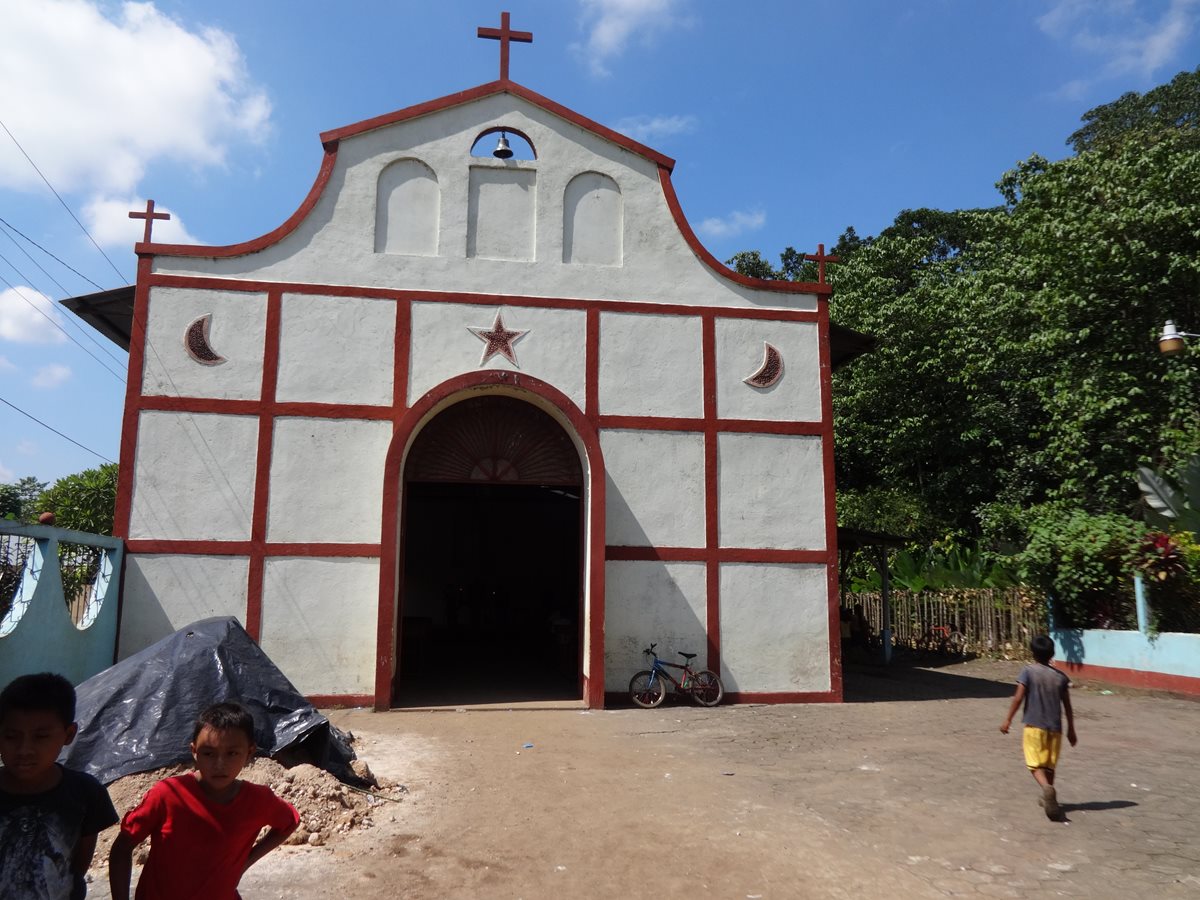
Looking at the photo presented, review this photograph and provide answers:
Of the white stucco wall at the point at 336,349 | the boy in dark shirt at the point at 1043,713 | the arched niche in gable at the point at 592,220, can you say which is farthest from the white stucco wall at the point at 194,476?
the boy in dark shirt at the point at 1043,713

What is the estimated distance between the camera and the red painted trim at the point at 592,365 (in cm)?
1252

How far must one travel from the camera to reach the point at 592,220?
43.2 ft

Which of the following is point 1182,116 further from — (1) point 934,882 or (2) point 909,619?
(1) point 934,882

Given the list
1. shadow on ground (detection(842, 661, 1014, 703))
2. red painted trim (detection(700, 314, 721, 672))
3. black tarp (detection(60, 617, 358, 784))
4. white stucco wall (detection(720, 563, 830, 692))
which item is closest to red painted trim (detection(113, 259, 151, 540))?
black tarp (detection(60, 617, 358, 784))

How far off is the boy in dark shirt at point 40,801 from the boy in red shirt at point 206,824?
160 millimetres

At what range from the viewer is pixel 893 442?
23.7 m

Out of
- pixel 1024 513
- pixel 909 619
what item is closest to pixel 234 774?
pixel 1024 513

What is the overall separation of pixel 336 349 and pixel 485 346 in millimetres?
2069

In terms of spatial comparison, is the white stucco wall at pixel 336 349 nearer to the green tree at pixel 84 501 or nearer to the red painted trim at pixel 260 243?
the red painted trim at pixel 260 243

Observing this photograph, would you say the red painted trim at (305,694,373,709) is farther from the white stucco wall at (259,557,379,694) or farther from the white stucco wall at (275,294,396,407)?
the white stucco wall at (275,294,396,407)

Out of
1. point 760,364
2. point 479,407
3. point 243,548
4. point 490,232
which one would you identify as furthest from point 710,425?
point 243,548

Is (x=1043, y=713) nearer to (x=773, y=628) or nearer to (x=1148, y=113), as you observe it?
(x=773, y=628)

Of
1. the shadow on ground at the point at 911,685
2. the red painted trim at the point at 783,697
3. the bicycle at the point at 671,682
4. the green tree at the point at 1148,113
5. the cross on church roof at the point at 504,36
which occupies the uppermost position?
the green tree at the point at 1148,113

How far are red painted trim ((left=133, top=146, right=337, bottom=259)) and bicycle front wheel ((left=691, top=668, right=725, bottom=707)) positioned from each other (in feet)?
28.1
